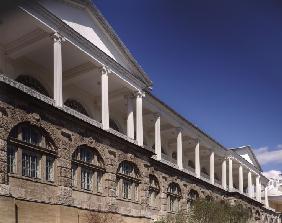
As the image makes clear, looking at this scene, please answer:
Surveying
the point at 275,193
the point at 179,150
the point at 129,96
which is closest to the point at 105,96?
the point at 129,96

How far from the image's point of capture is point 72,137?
1032 inches

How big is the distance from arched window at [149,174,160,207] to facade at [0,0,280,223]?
0.27ft

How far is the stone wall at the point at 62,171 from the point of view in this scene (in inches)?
853

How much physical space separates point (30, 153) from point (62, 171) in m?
2.21

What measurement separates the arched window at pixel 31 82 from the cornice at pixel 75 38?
422 cm

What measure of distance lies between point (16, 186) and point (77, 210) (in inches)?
193

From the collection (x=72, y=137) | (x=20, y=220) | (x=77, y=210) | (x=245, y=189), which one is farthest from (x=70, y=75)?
(x=245, y=189)

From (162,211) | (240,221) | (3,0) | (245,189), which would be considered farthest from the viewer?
(245,189)

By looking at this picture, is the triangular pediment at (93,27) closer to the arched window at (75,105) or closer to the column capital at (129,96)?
the column capital at (129,96)

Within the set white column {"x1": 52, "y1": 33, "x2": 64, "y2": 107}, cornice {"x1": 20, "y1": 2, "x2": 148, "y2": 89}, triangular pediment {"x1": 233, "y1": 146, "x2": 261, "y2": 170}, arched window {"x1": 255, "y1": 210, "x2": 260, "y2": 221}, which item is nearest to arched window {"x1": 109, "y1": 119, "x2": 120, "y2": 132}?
cornice {"x1": 20, "y1": 2, "x2": 148, "y2": 89}

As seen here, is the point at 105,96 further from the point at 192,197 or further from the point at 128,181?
the point at 192,197

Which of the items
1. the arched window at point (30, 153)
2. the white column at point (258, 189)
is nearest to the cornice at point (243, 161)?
the white column at point (258, 189)

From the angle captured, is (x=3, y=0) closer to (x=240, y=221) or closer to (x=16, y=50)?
(x=16, y=50)

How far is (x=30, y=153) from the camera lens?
23703mm
